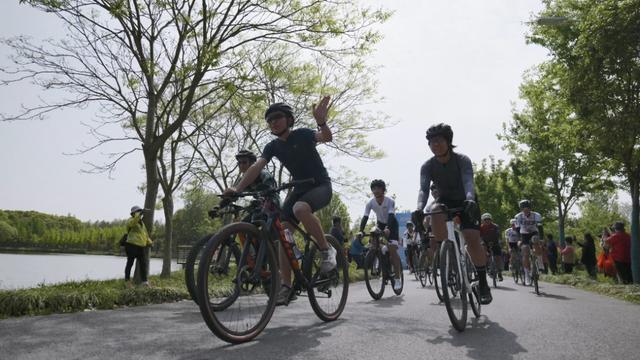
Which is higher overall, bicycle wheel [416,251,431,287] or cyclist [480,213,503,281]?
cyclist [480,213,503,281]

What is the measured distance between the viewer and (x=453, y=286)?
4.82 meters

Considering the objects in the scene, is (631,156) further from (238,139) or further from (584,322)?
(238,139)

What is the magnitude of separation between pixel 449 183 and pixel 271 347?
2.81 m

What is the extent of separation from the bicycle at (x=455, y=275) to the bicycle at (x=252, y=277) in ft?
4.22

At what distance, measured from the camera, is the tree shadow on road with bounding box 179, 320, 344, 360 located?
345cm

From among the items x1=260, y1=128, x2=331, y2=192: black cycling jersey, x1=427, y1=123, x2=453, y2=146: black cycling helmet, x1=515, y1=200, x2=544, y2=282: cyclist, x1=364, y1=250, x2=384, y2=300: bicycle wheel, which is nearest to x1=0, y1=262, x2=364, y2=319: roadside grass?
x1=364, y1=250, x2=384, y2=300: bicycle wheel

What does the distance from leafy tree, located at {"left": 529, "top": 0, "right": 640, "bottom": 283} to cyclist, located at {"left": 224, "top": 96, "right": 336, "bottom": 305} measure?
11.4 m

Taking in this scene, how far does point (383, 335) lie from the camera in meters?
4.44

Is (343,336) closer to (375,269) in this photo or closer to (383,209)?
(375,269)

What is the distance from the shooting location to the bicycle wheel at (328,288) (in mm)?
5082

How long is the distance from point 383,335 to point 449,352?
794mm

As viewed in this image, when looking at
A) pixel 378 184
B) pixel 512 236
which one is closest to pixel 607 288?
pixel 512 236

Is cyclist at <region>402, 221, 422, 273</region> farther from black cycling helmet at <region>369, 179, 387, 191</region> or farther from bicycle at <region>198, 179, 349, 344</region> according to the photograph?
bicycle at <region>198, 179, 349, 344</region>

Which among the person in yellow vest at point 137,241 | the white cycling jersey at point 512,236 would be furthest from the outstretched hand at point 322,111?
the white cycling jersey at point 512,236
